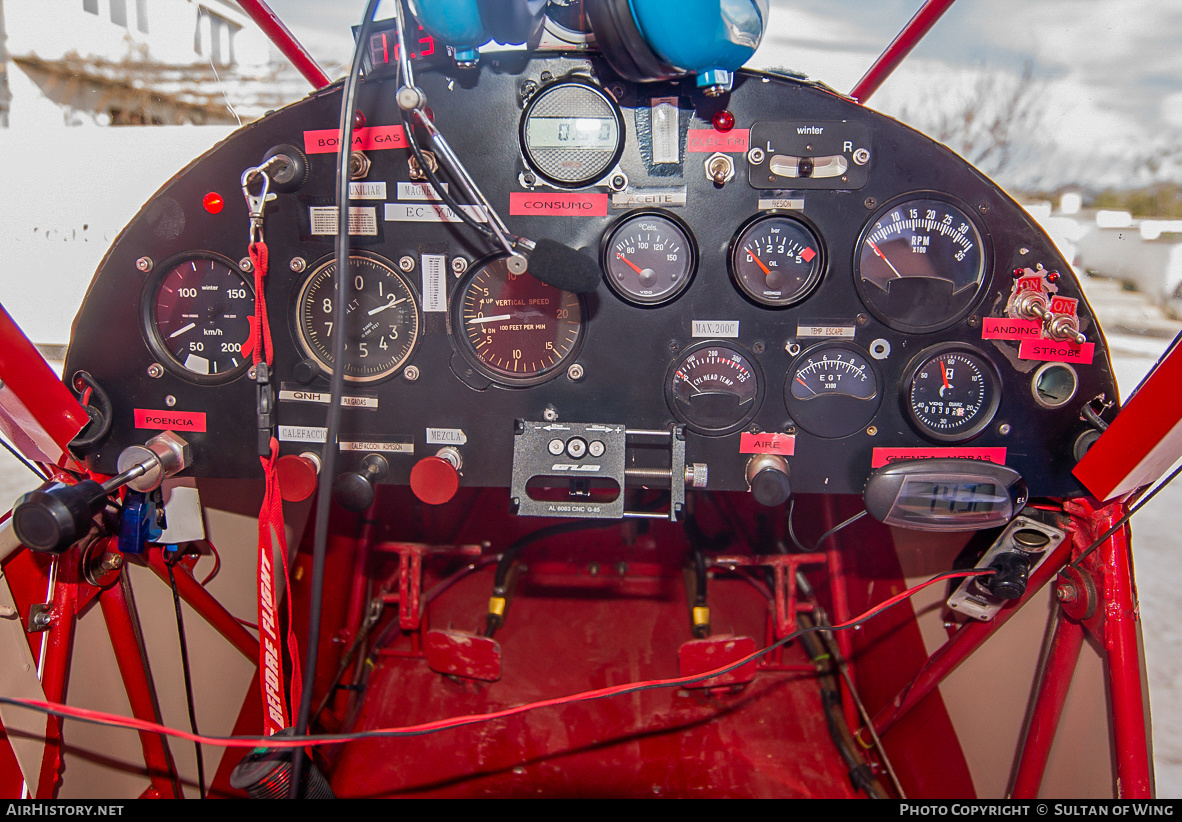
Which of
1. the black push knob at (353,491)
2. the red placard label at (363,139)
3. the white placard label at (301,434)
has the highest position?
the red placard label at (363,139)

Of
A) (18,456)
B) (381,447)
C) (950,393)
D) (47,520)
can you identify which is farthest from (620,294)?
(18,456)

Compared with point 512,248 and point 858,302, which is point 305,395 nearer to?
point 512,248

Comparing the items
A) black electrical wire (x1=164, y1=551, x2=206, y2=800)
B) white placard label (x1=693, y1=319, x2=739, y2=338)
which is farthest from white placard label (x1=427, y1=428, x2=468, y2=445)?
black electrical wire (x1=164, y1=551, x2=206, y2=800)

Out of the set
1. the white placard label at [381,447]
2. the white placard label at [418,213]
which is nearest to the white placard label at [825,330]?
the white placard label at [418,213]

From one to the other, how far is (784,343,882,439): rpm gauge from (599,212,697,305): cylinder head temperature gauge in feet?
1.38

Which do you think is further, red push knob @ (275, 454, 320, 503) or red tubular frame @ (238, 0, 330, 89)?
red tubular frame @ (238, 0, 330, 89)

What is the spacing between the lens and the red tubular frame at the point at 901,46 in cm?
169

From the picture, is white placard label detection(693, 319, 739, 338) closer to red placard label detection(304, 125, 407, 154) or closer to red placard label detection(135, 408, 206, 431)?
red placard label detection(304, 125, 407, 154)

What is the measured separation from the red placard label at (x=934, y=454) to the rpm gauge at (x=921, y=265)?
13.6 inches

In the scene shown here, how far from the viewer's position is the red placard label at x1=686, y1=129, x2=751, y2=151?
5.17 ft

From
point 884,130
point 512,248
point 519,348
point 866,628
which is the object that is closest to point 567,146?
point 512,248

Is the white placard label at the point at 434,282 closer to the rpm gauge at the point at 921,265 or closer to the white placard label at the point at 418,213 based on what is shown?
the white placard label at the point at 418,213

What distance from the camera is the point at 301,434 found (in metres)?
1.75

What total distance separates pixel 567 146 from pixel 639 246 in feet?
1.06
